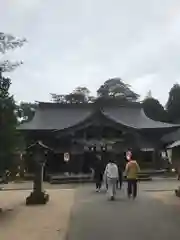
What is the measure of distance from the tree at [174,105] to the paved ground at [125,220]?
47.9 meters

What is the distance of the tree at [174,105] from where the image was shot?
206ft

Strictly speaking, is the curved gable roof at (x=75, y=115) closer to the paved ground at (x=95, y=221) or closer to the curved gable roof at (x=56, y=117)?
the curved gable roof at (x=56, y=117)

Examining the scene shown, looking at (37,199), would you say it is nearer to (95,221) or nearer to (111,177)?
(111,177)

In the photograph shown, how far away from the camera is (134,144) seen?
127 feet

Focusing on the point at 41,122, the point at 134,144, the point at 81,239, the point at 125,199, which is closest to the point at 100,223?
the point at 81,239

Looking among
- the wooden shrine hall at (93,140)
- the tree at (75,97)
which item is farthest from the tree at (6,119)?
the tree at (75,97)

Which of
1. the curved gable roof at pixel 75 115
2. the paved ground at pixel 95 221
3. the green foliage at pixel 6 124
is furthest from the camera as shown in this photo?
the curved gable roof at pixel 75 115

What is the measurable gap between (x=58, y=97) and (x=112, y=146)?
4383 centimetres

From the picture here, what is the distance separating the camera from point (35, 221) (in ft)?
39.2

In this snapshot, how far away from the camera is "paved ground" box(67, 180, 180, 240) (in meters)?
9.50

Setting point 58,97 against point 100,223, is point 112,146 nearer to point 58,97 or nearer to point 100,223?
point 100,223

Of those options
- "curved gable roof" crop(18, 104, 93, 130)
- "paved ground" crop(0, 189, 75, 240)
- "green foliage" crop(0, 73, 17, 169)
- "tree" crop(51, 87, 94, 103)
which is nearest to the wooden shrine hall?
"curved gable roof" crop(18, 104, 93, 130)

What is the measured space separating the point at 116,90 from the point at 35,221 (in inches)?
2839

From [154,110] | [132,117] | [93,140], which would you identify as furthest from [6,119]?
[154,110]
